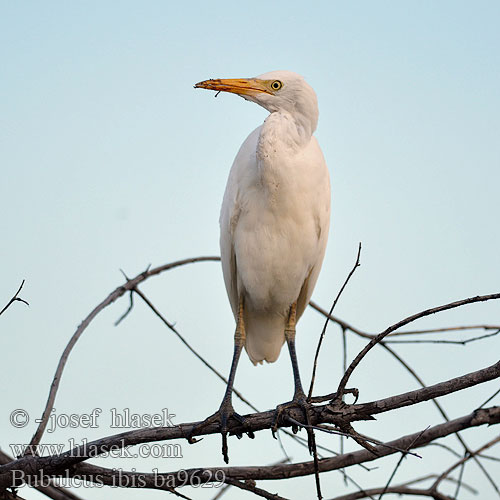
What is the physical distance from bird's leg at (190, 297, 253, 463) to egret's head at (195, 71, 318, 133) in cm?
115

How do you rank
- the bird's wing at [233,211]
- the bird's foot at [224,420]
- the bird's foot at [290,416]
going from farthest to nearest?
the bird's wing at [233,211], the bird's foot at [224,420], the bird's foot at [290,416]

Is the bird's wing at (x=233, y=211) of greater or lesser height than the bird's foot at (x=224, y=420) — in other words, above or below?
above

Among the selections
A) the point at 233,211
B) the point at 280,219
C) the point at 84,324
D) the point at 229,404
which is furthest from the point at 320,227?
the point at 84,324

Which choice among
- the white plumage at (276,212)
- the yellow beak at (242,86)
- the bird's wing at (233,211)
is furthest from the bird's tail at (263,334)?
the yellow beak at (242,86)

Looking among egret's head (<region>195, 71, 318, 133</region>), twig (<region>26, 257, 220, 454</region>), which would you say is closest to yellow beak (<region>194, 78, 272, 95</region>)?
egret's head (<region>195, 71, 318, 133</region>)

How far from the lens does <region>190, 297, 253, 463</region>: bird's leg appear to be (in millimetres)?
3125

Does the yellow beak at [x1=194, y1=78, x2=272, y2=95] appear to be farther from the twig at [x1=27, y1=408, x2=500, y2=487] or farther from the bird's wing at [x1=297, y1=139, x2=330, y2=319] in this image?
the twig at [x1=27, y1=408, x2=500, y2=487]

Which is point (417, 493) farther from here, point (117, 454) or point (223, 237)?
point (223, 237)

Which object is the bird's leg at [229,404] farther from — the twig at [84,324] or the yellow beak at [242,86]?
the yellow beak at [242,86]

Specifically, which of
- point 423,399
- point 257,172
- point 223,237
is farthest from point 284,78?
point 423,399

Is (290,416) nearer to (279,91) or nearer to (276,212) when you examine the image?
(276,212)

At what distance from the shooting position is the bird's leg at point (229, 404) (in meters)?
3.12

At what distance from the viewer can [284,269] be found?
3.93 m

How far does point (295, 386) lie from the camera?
370 centimetres
